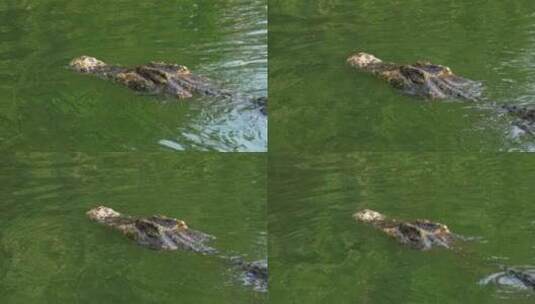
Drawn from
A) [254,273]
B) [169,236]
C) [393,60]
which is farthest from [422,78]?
[169,236]

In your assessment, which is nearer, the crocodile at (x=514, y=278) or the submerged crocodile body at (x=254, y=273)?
the crocodile at (x=514, y=278)

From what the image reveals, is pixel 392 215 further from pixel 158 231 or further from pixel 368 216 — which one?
pixel 158 231

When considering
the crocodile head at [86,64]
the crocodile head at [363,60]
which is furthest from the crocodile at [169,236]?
the crocodile head at [363,60]

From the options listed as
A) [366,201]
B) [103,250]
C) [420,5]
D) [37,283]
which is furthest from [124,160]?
[420,5]

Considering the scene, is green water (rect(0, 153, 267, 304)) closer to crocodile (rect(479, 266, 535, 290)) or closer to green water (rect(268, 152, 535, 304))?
green water (rect(268, 152, 535, 304))

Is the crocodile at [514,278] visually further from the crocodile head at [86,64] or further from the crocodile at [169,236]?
the crocodile head at [86,64]
